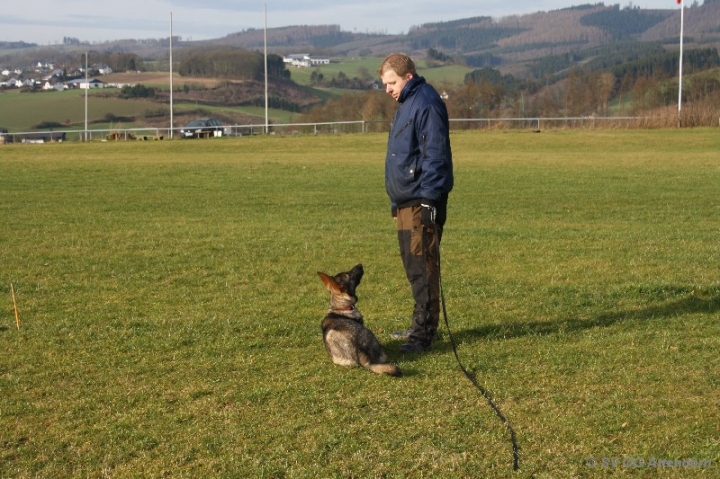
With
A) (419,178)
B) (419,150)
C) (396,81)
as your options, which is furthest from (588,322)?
(396,81)

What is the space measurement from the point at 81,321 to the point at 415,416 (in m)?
4.41

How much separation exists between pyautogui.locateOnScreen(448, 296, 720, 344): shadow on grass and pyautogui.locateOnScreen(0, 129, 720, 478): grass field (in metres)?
0.04

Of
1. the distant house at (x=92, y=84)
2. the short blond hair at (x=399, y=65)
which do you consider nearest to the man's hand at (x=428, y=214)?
the short blond hair at (x=399, y=65)

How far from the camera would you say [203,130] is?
188ft

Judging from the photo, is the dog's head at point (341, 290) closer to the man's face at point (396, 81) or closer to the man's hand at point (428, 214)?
the man's hand at point (428, 214)

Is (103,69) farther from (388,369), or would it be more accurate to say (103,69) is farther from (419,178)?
(388,369)

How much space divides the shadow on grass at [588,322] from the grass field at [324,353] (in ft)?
0.14

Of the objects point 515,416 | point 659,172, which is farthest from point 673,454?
point 659,172

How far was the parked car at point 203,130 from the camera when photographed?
5697 cm

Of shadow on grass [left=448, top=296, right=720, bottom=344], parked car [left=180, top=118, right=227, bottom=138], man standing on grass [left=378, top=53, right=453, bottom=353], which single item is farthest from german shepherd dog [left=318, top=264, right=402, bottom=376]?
parked car [left=180, top=118, right=227, bottom=138]

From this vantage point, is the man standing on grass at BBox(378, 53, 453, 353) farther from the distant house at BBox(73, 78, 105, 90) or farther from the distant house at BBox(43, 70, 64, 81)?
the distant house at BBox(43, 70, 64, 81)

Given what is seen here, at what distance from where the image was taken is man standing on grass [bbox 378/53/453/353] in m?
7.61

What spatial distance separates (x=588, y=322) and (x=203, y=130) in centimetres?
5004

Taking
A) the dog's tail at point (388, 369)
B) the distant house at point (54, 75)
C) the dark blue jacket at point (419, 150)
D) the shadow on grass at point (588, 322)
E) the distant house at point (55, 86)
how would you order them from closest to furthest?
the dog's tail at point (388, 369), the dark blue jacket at point (419, 150), the shadow on grass at point (588, 322), the distant house at point (55, 86), the distant house at point (54, 75)
